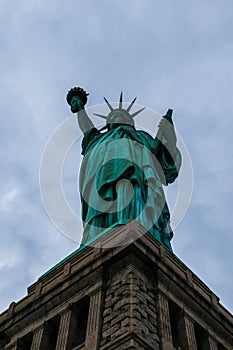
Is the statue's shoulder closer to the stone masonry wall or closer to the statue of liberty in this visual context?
the statue of liberty

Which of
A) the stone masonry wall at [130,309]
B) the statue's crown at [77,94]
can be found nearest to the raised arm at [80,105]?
the statue's crown at [77,94]

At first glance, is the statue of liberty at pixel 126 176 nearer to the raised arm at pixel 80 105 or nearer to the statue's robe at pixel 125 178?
the statue's robe at pixel 125 178

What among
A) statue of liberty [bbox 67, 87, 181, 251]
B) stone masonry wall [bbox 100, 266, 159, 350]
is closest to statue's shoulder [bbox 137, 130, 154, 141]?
statue of liberty [bbox 67, 87, 181, 251]

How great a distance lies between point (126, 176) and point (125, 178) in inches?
5.7

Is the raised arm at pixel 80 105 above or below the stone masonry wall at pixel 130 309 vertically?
above

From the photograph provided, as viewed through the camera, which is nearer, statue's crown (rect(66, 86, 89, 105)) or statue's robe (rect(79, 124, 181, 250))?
statue's robe (rect(79, 124, 181, 250))

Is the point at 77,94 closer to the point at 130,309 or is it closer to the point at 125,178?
the point at 125,178

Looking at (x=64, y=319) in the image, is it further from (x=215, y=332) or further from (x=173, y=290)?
(x=215, y=332)

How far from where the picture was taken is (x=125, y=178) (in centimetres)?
2047

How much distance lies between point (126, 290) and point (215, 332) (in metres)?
3.20

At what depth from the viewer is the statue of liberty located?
1930 centimetres

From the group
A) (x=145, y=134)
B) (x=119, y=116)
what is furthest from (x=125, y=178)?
(x=119, y=116)

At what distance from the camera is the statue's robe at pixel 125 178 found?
63.2 feet

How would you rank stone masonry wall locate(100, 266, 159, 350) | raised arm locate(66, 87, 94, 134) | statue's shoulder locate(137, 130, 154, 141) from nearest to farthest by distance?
stone masonry wall locate(100, 266, 159, 350) < statue's shoulder locate(137, 130, 154, 141) < raised arm locate(66, 87, 94, 134)
